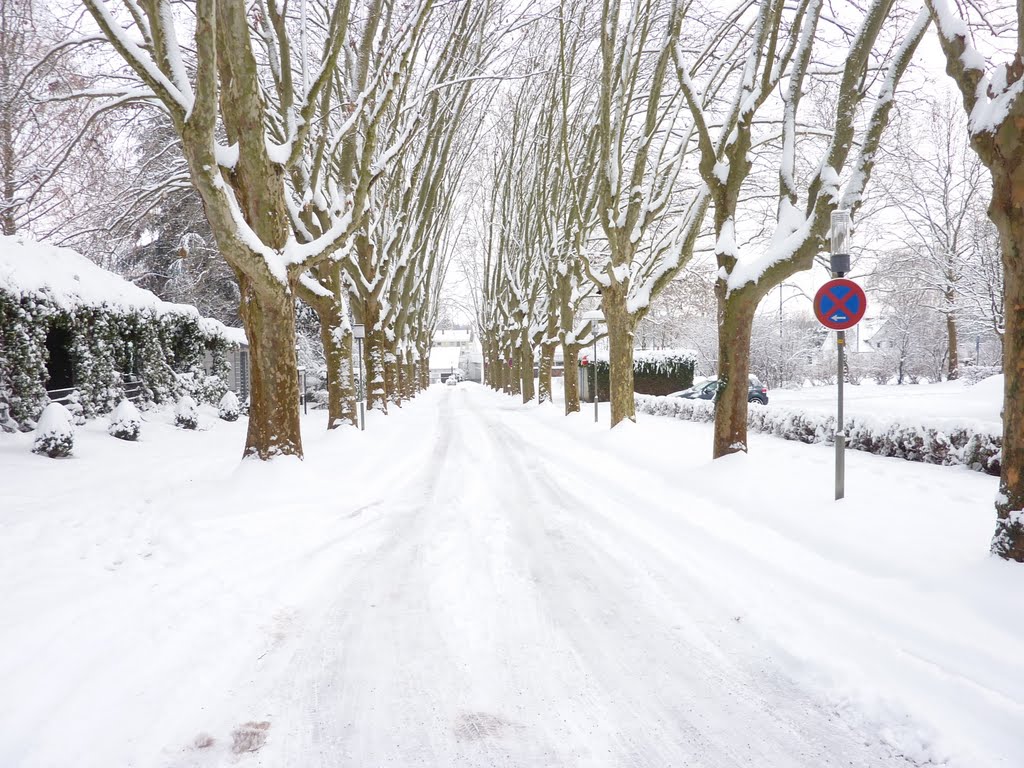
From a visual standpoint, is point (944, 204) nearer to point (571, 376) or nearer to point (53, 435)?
point (571, 376)

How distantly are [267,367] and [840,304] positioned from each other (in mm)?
7235

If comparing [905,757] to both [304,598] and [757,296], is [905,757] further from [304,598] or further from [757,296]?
[757,296]

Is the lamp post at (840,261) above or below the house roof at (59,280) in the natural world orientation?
below

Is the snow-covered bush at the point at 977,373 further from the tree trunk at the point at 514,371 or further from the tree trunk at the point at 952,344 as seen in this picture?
the tree trunk at the point at 514,371

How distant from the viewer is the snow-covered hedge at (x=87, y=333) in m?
10.1

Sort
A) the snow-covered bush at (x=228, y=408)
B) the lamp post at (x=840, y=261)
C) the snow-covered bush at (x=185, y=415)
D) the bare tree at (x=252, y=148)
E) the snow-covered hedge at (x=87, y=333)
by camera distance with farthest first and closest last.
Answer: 1. the snow-covered bush at (x=228, y=408)
2. the snow-covered bush at (x=185, y=415)
3. the snow-covered hedge at (x=87, y=333)
4. the lamp post at (x=840, y=261)
5. the bare tree at (x=252, y=148)

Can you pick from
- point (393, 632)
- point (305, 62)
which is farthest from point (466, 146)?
point (393, 632)

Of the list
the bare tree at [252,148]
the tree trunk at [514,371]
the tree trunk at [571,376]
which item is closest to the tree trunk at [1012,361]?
the bare tree at [252,148]

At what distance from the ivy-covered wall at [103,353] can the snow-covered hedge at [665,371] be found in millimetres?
21017

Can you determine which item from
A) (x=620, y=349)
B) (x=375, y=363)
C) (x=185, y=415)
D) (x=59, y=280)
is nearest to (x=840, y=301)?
(x=620, y=349)

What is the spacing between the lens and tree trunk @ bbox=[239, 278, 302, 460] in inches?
321

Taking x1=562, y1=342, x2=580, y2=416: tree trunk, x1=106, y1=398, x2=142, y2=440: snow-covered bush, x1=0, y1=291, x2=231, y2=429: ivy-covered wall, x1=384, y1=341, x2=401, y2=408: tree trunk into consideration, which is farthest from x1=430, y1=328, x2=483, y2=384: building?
x1=106, y1=398, x2=142, y2=440: snow-covered bush

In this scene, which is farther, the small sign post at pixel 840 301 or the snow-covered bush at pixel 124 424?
the snow-covered bush at pixel 124 424

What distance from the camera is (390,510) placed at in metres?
7.29
